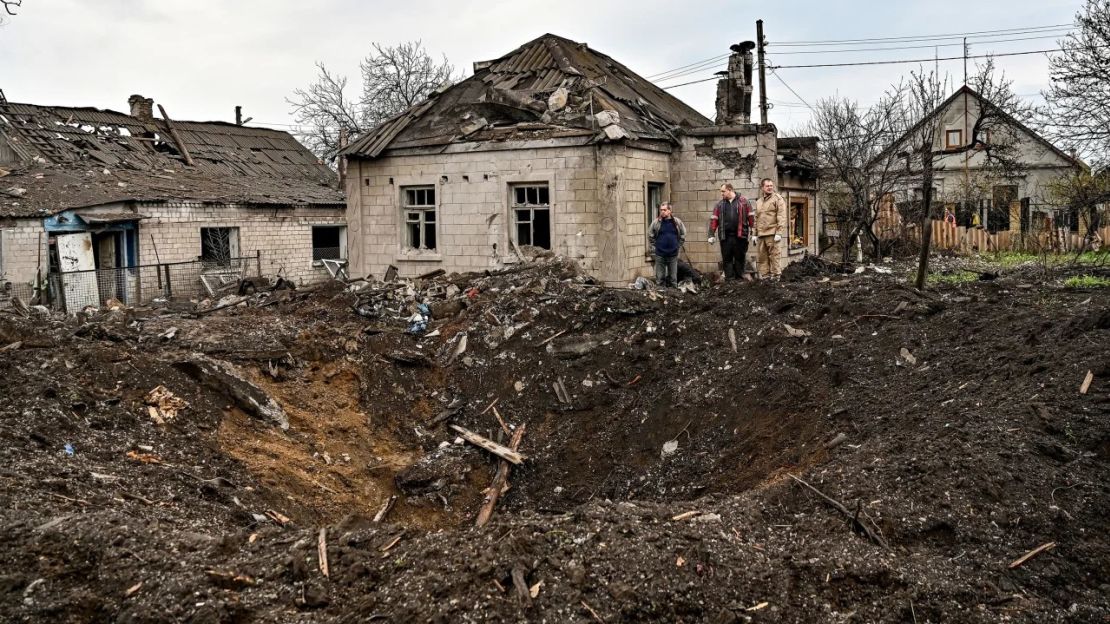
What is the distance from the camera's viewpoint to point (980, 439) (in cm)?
586

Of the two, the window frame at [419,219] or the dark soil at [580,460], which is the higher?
the window frame at [419,219]

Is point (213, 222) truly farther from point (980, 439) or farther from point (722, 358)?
point (980, 439)

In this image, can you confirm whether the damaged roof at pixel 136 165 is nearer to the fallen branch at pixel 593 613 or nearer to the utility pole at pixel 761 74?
the utility pole at pixel 761 74

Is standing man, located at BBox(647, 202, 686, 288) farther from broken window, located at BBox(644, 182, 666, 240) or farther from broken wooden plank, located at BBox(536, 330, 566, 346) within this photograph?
broken wooden plank, located at BBox(536, 330, 566, 346)

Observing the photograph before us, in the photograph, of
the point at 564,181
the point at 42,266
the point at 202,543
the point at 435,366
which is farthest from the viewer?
the point at 42,266

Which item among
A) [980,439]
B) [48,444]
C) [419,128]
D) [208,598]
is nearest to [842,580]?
[980,439]

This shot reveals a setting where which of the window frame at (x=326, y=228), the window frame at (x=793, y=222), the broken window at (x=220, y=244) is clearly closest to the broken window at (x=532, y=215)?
the window frame at (x=793, y=222)

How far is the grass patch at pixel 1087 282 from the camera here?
11.7 meters

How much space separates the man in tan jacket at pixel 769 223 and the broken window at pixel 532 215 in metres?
3.70

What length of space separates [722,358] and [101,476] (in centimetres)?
571

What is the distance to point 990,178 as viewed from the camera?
2731 centimetres

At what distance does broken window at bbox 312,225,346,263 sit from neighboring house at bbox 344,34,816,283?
31.6 feet

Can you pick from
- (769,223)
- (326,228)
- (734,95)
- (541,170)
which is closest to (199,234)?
(326,228)

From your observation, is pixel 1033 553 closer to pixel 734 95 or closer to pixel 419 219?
pixel 419 219
